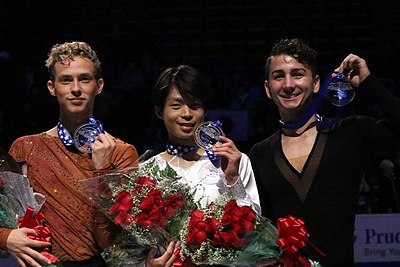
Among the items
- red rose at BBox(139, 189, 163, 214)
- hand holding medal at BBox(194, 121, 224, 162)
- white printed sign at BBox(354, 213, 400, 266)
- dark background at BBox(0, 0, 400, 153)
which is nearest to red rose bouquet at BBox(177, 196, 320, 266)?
red rose at BBox(139, 189, 163, 214)

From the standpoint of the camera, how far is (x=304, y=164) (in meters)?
3.84

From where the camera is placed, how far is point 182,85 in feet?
12.1

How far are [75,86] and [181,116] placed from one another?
0.46 meters

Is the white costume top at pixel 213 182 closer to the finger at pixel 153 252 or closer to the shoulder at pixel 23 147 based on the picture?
the finger at pixel 153 252

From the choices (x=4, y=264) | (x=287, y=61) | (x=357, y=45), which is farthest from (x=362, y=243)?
(x=357, y=45)

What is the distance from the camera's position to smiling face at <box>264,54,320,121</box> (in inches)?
151

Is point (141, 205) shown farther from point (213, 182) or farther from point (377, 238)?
point (377, 238)

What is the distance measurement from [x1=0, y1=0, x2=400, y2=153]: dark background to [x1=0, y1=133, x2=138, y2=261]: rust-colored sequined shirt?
6.58m

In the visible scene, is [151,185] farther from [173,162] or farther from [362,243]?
[362,243]

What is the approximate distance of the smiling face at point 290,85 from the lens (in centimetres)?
384

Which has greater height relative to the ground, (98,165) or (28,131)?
(98,165)

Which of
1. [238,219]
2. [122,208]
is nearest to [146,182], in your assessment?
[122,208]

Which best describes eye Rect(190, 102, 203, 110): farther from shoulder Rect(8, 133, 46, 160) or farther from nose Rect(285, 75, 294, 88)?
shoulder Rect(8, 133, 46, 160)

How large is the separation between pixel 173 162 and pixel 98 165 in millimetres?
318
